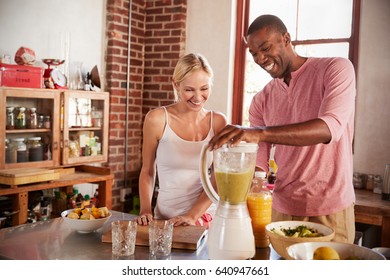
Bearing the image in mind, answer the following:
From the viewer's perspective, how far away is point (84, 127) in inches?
128

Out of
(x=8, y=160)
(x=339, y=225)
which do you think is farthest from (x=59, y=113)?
(x=339, y=225)

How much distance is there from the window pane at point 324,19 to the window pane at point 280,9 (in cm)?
5

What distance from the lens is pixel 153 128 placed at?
173 cm

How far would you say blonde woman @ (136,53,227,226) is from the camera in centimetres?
166

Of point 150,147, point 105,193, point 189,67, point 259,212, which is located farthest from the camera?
point 105,193

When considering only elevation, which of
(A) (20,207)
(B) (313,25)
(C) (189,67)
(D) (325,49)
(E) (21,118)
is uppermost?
(B) (313,25)

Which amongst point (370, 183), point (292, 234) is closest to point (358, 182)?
point (370, 183)

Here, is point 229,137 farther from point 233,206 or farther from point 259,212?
point 259,212

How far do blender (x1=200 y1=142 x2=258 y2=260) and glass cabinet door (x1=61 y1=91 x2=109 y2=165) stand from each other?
6.98ft

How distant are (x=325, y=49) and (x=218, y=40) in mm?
838

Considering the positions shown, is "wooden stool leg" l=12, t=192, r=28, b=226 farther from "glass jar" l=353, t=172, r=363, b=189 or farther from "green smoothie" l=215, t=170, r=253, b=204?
"glass jar" l=353, t=172, r=363, b=189

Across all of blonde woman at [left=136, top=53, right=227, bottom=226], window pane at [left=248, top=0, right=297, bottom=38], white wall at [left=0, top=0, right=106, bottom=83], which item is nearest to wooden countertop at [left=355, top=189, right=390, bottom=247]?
blonde woman at [left=136, top=53, right=227, bottom=226]
